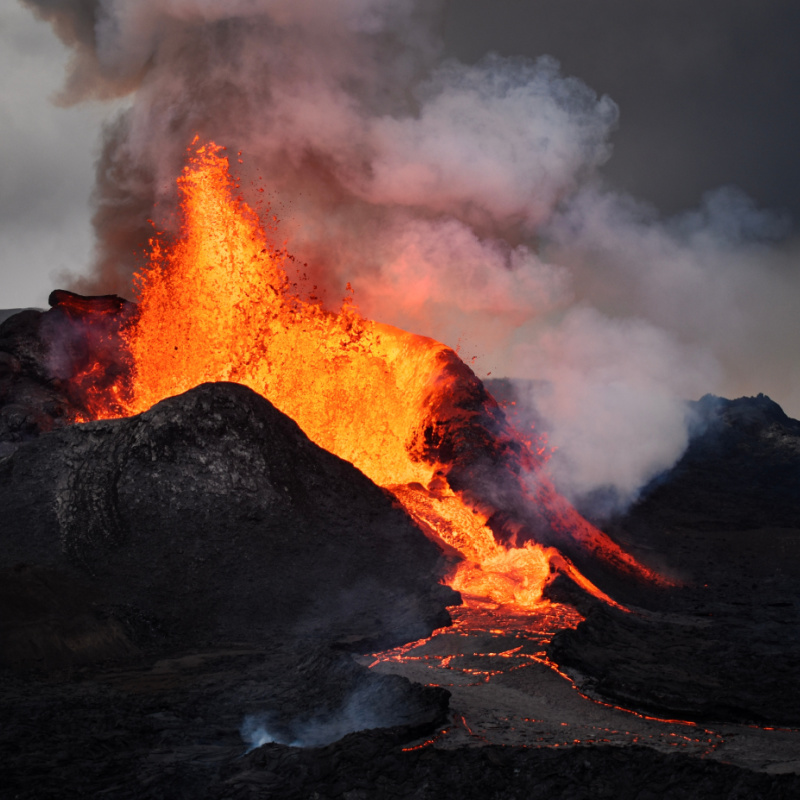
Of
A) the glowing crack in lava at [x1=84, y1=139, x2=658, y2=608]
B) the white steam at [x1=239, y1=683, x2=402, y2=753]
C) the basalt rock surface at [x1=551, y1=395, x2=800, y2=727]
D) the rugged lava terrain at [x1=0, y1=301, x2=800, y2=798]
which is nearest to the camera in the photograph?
the rugged lava terrain at [x1=0, y1=301, x2=800, y2=798]

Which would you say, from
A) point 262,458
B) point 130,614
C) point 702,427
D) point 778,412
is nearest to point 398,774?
point 130,614

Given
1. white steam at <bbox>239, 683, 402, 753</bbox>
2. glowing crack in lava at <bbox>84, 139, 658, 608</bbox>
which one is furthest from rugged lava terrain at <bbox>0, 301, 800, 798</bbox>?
glowing crack in lava at <bbox>84, 139, 658, 608</bbox>

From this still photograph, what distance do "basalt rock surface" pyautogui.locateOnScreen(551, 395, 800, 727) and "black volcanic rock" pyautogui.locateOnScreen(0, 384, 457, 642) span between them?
2.88m

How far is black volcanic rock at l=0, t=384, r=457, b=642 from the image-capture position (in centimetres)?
1037

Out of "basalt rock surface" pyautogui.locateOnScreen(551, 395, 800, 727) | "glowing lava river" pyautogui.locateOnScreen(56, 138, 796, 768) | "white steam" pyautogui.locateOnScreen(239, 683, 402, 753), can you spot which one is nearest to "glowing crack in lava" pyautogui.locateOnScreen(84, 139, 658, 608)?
"glowing lava river" pyautogui.locateOnScreen(56, 138, 796, 768)

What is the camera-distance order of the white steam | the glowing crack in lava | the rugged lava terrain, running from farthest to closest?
the glowing crack in lava, the white steam, the rugged lava terrain

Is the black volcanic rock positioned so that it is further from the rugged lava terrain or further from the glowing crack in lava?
the glowing crack in lava

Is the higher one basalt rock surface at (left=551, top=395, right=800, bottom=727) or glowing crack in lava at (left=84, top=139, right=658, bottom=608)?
glowing crack in lava at (left=84, top=139, right=658, bottom=608)

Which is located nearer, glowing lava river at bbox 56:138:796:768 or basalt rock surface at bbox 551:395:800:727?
basalt rock surface at bbox 551:395:800:727

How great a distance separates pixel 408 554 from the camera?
12367 mm

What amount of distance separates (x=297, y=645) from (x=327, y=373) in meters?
10.8

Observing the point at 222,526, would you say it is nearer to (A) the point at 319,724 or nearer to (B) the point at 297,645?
(B) the point at 297,645

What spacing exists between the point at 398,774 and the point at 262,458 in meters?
8.72

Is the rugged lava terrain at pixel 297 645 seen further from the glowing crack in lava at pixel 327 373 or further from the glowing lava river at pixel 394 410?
the glowing crack in lava at pixel 327 373
